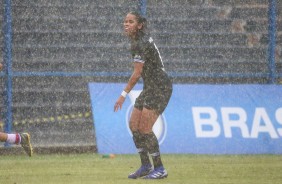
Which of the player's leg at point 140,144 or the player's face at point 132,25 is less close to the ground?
the player's face at point 132,25

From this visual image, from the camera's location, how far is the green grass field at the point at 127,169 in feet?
46.0

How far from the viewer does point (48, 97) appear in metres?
21.0

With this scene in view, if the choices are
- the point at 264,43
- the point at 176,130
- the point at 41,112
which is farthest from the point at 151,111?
the point at 264,43

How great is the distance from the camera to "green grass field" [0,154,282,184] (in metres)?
14.0

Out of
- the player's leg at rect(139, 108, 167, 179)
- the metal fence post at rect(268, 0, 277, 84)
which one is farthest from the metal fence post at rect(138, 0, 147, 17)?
the player's leg at rect(139, 108, 167, 179)

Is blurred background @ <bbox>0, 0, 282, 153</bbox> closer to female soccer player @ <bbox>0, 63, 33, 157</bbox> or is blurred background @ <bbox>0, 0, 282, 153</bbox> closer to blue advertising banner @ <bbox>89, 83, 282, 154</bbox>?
blue advertising banner @ <bbox>89, 83, 282, 154</bbox>

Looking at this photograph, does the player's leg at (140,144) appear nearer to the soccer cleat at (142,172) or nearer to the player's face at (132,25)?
the soccer cleat at (142,172)

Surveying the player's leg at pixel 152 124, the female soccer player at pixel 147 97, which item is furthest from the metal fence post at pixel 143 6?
the player's leg at pixel 152 124

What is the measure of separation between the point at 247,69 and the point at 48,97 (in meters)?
4.48

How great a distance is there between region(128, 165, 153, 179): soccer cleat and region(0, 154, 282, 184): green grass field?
0.53ft

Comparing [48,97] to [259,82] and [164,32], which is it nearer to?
[164,32]

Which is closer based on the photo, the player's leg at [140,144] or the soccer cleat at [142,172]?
the soccer cleat at [142,172]

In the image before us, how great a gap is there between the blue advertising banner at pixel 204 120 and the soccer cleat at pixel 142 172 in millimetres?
4930

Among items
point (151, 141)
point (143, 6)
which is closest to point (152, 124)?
point (151, 141)
